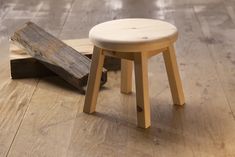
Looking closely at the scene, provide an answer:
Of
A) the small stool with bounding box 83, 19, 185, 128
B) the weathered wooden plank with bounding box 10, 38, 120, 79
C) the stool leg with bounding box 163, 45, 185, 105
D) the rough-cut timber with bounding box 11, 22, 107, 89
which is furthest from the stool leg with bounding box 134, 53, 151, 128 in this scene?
the weathered wooden plank with bounding box 10, 38, 120, 79

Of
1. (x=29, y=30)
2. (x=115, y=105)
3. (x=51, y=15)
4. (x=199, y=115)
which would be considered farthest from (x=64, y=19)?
(x=199, y=115)

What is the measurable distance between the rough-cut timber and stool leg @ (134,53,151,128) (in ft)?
1.19

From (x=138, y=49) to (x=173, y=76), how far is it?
0.25 meters

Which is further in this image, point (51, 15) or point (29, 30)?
point (51, 15)

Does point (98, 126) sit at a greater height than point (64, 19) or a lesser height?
greater

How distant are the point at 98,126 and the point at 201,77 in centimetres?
58

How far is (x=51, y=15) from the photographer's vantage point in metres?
2.79

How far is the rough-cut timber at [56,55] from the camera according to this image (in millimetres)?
1763

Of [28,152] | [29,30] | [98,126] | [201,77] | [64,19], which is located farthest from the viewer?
[64,19]

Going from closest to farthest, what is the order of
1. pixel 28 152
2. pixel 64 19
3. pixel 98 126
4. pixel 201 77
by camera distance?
1. pixel 28 152
2. pixel 98 126
3. pixel 201 77
4. pixel 64 19

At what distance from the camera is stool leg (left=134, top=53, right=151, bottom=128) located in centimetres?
141

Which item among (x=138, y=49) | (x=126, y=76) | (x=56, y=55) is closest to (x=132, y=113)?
(x=126, y=76)

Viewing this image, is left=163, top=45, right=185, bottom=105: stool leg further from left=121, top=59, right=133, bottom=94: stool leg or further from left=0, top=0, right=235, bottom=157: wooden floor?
left=121, top=59, right=133, bottom=94: stool leg

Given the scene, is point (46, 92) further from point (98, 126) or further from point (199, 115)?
point (199, 115)
